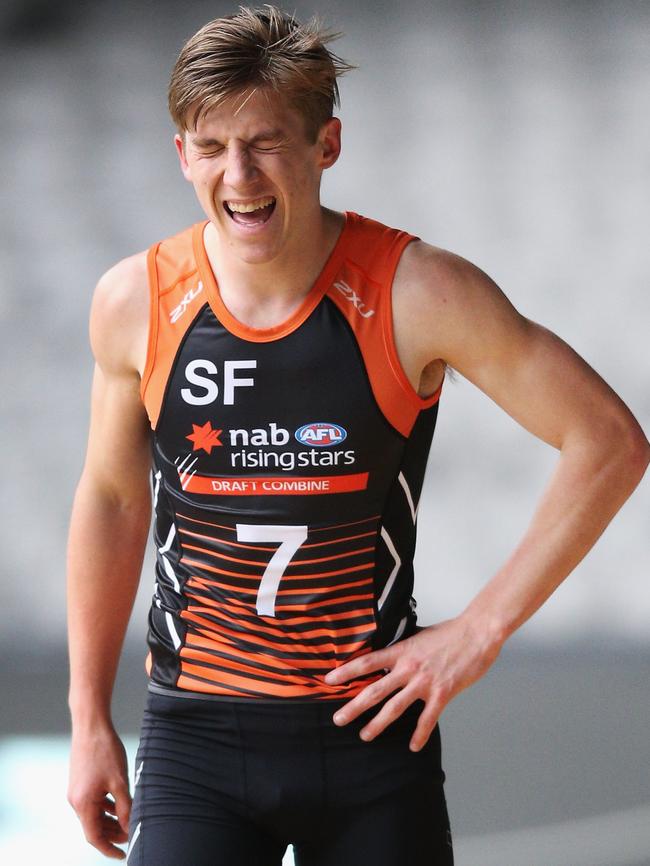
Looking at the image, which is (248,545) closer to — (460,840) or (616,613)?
(460,840)

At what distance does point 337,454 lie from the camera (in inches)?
75.0

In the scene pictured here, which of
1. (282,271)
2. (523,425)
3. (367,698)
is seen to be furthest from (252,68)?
(367,698)

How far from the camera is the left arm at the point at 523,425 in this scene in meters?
1.87

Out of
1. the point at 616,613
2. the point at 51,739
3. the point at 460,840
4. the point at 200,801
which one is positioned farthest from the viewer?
the point at 616,613

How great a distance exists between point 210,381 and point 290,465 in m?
0.17

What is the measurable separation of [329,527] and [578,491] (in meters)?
0.38

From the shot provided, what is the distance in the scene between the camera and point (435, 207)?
5.93 m

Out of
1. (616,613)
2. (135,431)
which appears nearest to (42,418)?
(616,613)

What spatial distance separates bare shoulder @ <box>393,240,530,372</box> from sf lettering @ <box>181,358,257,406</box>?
0.24 metres

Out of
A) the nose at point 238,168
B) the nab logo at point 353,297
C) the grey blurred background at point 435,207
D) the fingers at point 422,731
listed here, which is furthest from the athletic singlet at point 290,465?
the grey blurred background at point 435,207

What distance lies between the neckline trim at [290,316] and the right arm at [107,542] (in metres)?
0.11

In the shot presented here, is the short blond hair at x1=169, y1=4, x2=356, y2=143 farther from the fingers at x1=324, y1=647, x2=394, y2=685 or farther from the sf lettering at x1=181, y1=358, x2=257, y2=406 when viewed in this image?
the fingers at x1=324, y1=647, x2=394, y2=685

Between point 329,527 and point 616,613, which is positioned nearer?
point 329,527

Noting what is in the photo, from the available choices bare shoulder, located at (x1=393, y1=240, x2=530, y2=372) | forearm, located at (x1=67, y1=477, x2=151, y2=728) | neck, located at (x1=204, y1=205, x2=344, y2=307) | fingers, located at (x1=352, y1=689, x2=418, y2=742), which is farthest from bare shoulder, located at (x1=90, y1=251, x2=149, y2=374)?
fingers, located at (x1=352, y1=689, x2=418, y2=742)
